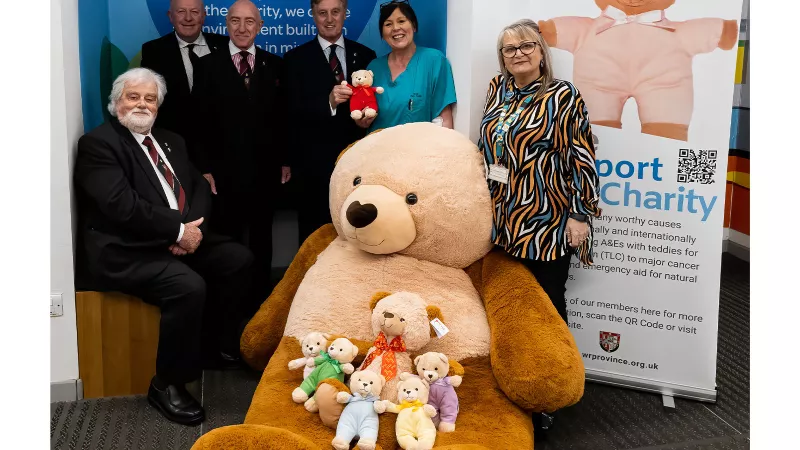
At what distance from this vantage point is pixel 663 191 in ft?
9.36

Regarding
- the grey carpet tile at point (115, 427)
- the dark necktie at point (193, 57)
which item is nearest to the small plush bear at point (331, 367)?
the grey carpet tile at point (115, 427)

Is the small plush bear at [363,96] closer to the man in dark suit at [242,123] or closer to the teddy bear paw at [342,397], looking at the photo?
the man in dark suit at [242,123]

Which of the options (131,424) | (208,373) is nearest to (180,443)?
(131,424)

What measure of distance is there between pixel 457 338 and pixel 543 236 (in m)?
0.49

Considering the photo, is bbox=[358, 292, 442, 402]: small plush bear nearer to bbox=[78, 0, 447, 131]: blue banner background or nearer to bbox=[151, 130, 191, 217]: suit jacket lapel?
bbox=[151, 130, 191, 217]: suit jacket lapel

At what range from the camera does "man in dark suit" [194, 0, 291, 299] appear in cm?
326

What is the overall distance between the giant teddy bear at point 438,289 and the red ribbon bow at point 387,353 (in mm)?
109

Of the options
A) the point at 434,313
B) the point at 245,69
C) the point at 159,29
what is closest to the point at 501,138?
the point at 434,313

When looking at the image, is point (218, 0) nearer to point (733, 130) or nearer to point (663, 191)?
point (663, 191)

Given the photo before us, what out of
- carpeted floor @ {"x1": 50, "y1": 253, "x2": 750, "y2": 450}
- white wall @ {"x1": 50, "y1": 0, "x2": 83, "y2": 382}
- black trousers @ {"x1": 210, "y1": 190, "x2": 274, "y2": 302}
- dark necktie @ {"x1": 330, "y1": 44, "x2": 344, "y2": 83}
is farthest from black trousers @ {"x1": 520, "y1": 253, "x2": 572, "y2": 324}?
white wall @ {"x1": 50, "y1": 0, "x2": 83, "y2": 382}

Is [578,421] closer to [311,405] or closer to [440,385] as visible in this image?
[440,385]

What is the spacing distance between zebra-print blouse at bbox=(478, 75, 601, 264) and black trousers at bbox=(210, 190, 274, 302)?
1.29m

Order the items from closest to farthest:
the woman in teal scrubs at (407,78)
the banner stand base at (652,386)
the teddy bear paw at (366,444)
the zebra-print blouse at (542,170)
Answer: the teddy bear paw at (366,444) < the zebra-print blouse at (542,170) < the banner stand base at (652,386) < the woman in teal scrubs at (407,78)

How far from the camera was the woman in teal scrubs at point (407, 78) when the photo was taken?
10.2 ft
